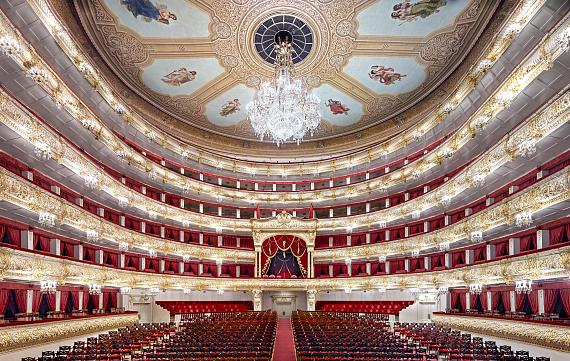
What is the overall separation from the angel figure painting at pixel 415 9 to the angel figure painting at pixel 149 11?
11685 mm

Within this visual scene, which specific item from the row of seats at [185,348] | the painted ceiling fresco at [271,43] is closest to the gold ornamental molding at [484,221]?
the row of seats at [185,348]

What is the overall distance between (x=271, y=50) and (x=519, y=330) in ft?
66.2

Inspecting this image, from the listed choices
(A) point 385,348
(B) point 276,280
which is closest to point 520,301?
(A) point 385,348

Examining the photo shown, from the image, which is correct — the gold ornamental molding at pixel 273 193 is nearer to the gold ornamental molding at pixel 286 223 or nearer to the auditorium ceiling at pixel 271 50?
the gold ornamental molding at pixel 286 223

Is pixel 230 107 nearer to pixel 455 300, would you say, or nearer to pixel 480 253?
pixel 480 253

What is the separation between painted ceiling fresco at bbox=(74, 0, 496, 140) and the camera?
76.1ft

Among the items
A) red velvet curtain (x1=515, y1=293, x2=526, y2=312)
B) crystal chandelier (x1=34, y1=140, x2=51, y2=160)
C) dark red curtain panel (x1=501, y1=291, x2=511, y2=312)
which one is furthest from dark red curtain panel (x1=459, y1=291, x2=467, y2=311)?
crystal chandelier (x1=34, y1=140, x2=51, y2=160)

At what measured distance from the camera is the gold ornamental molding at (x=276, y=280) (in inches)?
544

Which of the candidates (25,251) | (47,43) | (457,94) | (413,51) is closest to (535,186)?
(457,94)

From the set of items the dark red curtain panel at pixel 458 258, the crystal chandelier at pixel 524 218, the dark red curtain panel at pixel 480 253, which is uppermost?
the crystal chandelier at pixel 524 218

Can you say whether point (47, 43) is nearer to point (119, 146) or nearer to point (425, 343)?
point (119, 146)

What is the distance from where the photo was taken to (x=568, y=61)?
12906 millimetres

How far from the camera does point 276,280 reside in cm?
3306

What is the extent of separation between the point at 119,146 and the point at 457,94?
725 inches
